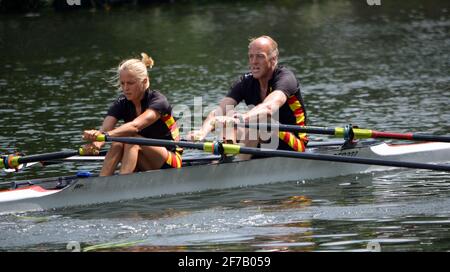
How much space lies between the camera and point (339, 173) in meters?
15.5

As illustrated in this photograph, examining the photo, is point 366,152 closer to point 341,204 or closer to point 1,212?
point 341,204

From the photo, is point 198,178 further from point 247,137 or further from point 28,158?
point 28,158

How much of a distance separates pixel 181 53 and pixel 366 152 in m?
16.2

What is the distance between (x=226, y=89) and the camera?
81.6 ft

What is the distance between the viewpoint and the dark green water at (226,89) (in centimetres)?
1235

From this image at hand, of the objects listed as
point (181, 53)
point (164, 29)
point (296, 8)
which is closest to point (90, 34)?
point (164, 29)

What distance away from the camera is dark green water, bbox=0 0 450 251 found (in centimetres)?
1235

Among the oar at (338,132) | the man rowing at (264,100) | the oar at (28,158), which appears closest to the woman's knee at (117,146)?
the oar at (28,158)

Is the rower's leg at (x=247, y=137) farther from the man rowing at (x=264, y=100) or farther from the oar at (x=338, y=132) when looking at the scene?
the oar at (x=338, y=132)

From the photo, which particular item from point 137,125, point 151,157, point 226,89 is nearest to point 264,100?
point 151,157

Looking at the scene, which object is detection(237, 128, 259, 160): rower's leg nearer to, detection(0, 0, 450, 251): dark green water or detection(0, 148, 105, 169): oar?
detection(0, 0, 450, 251): dark green water

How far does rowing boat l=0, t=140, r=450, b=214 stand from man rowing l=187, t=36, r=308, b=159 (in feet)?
1.15

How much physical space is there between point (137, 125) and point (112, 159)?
23.0 inches

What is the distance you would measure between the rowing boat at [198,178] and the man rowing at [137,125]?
0.19 meters
